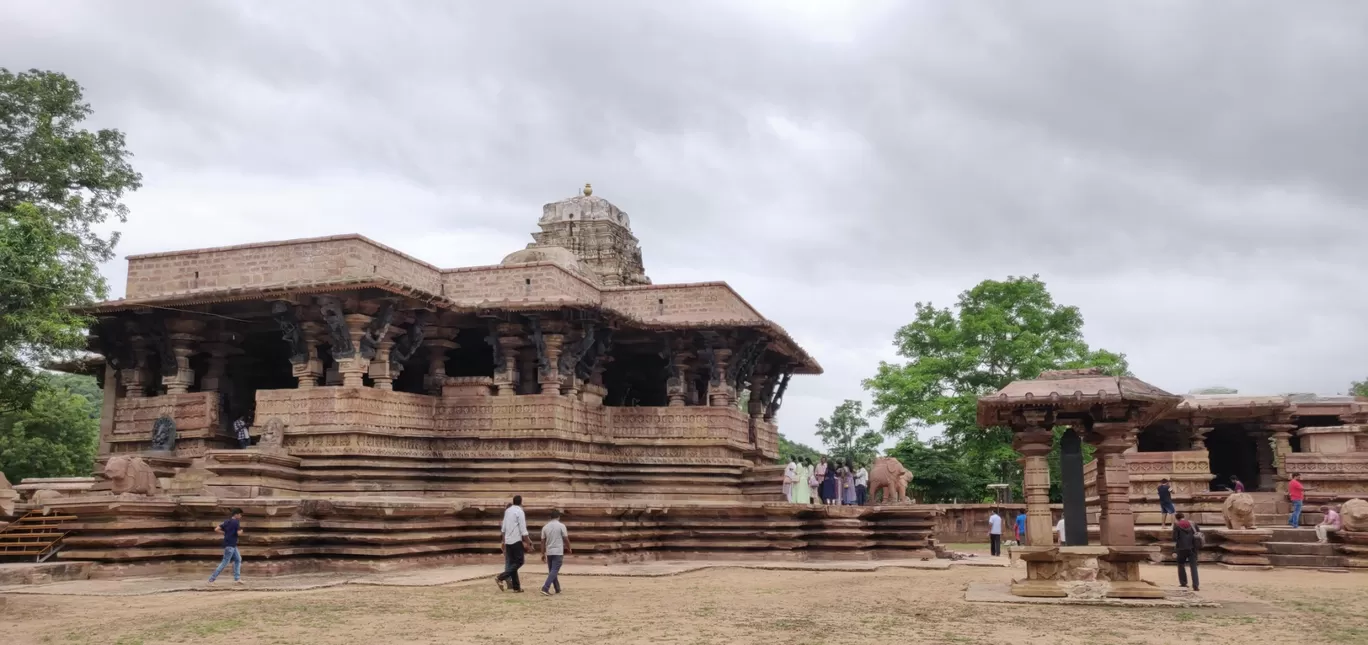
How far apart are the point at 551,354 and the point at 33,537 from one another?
28.7 ft

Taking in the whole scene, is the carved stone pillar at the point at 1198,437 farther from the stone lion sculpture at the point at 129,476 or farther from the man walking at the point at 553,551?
the stone lion sculpture at the point at 129,476

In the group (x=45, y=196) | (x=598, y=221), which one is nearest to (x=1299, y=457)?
(x=598, y=221)

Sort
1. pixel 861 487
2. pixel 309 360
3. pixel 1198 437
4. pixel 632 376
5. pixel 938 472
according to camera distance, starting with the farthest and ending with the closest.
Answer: pixel 938 472
pixel 1198 437
pixel 632 376
pixel 861 487
pixel 309 360

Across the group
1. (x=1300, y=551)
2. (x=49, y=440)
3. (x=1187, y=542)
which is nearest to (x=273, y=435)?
(x=1187, y=542)

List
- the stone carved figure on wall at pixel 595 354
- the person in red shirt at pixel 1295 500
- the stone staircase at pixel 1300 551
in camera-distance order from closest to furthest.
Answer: the stone staircase at pixel 1300 551, the person in red shirt at pixel 1295 500, the stone carved figure on wall at pixel 595 354

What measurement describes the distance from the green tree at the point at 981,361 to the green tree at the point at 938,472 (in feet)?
1.28

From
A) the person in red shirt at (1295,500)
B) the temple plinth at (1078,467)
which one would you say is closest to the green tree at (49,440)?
the temple plinth at (1078,467)

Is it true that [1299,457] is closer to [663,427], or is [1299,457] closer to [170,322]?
[663,427]

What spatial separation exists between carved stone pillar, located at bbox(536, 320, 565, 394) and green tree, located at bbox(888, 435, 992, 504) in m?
17.5

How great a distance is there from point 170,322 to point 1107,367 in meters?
27.8

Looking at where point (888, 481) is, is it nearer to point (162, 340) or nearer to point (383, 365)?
point (383, 365)

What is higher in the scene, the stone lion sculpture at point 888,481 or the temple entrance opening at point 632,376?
the temple entrance opening at point 632,376

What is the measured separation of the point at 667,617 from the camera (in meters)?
10.3

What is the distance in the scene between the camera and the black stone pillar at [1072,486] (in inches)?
485
